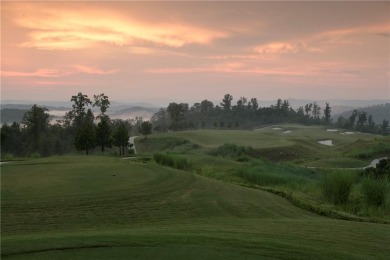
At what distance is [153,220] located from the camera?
11.9m

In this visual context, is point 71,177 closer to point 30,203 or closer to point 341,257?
point 30,203

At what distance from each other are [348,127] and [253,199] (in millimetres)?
134626

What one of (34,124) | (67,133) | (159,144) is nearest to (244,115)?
(67,133)

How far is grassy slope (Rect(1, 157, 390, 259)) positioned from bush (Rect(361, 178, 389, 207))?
4.60 meters

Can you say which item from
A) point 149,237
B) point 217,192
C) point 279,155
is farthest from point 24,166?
point 279,155

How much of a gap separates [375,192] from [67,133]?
273ft

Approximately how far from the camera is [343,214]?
15.3 metres

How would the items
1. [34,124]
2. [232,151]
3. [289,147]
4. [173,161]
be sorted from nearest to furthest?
1. [173,161]
2. [232,151]
3. [289,147]
4. [34,124]

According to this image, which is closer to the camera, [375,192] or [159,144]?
[375,192]

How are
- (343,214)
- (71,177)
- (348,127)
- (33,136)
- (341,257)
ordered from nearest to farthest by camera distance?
(341,257) < (343,214) < (71,177) < (33,136) < (348,127)

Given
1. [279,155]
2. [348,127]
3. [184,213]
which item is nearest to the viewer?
[184,213]

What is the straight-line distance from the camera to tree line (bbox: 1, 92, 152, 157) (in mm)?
48781

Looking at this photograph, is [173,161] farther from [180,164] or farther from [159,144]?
[159,144]

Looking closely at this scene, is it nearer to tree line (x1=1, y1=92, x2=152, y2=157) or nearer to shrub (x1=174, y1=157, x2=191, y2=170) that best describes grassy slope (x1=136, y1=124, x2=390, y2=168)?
tree line (x1=1, y1=92, x2=152, y2=157)
